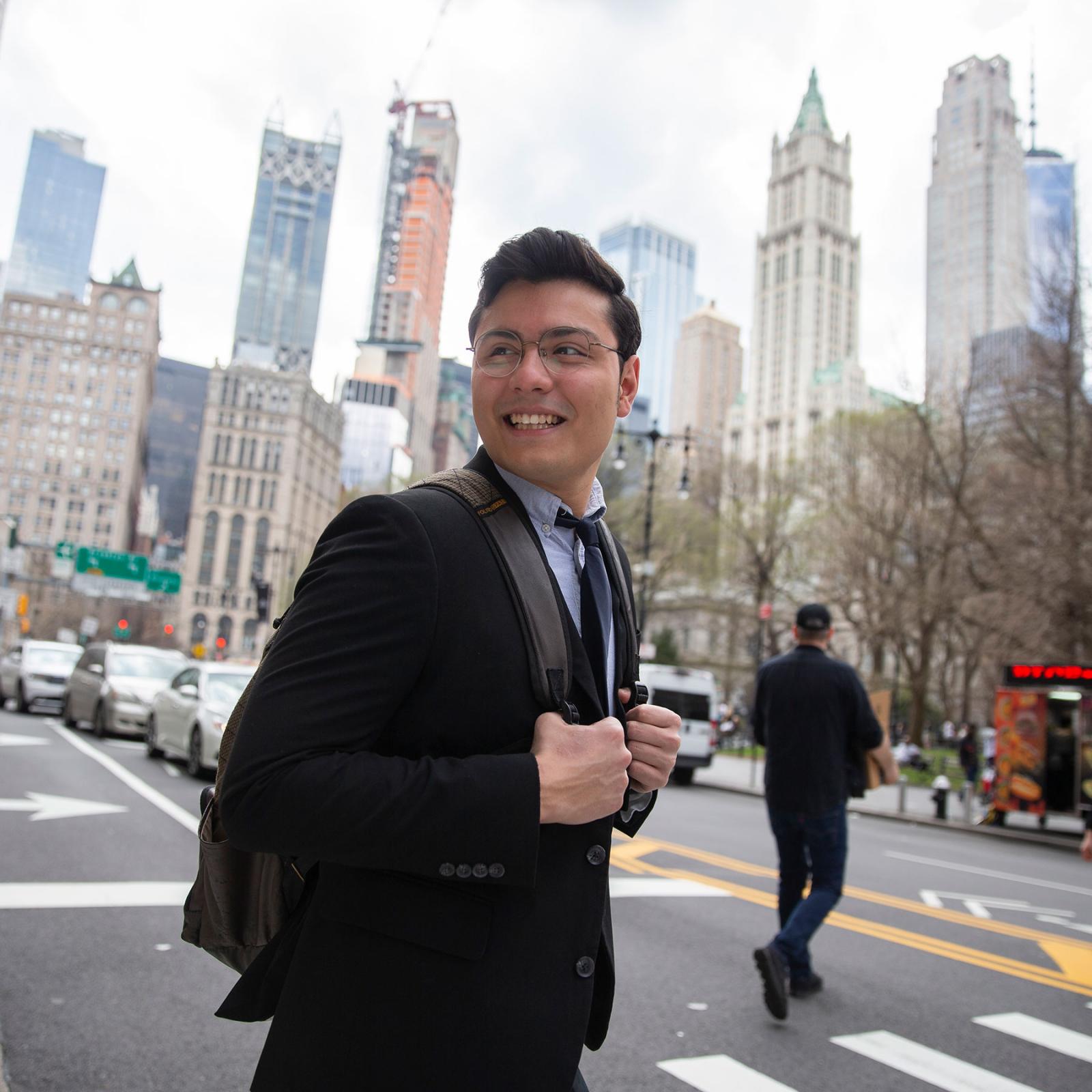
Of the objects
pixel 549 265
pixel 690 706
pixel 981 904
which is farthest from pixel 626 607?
pixel 690 706

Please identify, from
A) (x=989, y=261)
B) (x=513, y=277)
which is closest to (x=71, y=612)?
(x=513, y=277)

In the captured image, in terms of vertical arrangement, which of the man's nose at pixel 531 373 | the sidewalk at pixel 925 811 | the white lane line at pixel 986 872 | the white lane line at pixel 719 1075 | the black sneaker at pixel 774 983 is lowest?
the sidewalk at pixel 925 811

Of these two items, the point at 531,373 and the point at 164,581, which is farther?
the point at 164,581

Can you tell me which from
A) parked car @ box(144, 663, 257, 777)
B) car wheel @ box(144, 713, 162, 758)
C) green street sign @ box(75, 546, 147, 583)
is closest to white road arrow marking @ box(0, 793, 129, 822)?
parked car @ box(144, 663, 257, 777)

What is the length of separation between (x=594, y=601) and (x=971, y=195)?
19933 cm

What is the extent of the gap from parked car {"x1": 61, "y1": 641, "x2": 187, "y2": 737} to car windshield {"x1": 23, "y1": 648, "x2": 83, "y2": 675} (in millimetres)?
3609

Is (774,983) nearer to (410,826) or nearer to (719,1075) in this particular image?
(719,1075)

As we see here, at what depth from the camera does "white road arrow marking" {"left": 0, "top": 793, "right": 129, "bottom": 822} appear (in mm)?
8750

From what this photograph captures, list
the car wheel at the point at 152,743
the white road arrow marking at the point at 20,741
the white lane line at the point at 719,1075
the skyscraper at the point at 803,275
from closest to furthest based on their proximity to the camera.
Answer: the white lane line at the point at 719,1075
the car wheel at the point at 152,743
the white road arrow marking at the point at 20,741
the skyscraper at the point at 803,275

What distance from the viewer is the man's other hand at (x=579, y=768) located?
144 centimetres

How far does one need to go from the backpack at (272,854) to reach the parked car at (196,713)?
9.96 metres

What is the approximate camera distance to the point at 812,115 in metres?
162

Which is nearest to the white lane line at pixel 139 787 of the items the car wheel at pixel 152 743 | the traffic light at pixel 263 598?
the car wheel at pixel 152 743

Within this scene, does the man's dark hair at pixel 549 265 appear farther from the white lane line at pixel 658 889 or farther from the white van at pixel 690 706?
the white van at pixel 690 706
